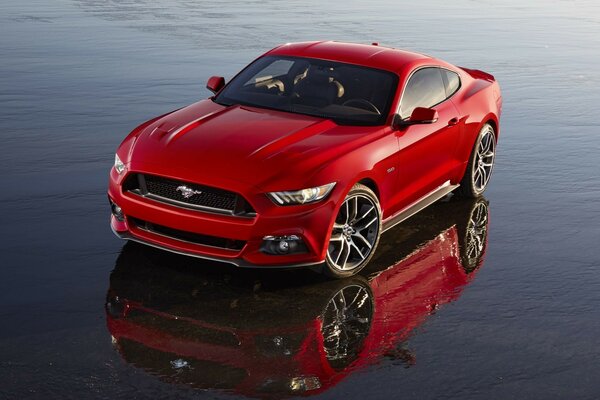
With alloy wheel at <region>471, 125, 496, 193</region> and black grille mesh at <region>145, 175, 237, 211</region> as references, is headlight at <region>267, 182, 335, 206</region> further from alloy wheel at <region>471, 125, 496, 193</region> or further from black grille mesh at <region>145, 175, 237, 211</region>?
alloy wheel at <region>471, 125, 496, 193</region>

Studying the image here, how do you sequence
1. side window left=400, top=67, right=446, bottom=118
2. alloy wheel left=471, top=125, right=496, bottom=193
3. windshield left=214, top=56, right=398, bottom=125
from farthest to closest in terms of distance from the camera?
1. alloy wheel left=471, top=125, right=496, bottom=193
2. side window left=400, top=67, right=446, bottom=118
3. windshield left=214, top=56, right=398, bottom=125

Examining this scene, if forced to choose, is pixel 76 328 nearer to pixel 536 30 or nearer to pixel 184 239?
pixel 184 239

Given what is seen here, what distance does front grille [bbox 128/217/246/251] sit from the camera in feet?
25.4

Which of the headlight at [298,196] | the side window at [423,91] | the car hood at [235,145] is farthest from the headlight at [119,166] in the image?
the side window at [423,91]

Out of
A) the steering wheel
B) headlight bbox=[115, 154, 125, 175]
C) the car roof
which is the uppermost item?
the car roof

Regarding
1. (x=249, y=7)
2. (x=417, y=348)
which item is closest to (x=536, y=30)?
(x=249, y=7)

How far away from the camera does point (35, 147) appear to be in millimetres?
11859

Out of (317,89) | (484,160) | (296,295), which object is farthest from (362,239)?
(484,160)

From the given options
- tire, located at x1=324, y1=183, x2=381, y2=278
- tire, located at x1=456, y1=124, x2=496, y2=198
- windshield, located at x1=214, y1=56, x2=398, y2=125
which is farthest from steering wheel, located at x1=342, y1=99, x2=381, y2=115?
tire, located at x1=456, y1=124, x2=496, y2=198

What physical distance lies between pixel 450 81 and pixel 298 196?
3329 mm

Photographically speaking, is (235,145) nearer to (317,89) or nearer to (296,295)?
(296,295)

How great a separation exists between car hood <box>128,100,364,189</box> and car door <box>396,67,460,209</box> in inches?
27.7

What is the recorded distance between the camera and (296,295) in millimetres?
7816

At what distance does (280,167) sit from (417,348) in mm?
1698
